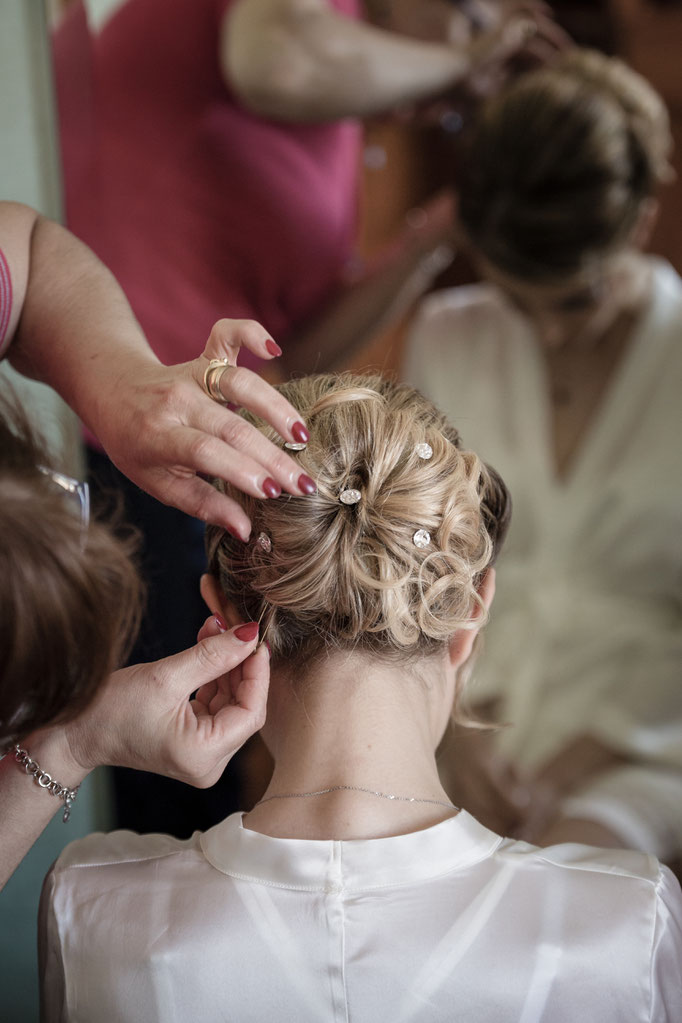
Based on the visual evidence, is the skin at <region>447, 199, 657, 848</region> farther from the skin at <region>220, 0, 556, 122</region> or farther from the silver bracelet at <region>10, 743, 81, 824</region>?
the silver bracelet at <region>10, 743, 81, 824</region>

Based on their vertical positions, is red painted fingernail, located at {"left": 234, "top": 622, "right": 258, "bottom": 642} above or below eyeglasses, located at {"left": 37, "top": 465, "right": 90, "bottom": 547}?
below

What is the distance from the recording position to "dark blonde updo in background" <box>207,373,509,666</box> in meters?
0.67

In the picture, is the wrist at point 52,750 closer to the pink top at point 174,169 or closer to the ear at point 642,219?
the pink top at point 174,169

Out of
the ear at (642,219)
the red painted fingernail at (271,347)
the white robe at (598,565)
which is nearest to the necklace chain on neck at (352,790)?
the red painted fingernail at (271,347)

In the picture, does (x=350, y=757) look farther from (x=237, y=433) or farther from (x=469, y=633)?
(x=237, y=433)

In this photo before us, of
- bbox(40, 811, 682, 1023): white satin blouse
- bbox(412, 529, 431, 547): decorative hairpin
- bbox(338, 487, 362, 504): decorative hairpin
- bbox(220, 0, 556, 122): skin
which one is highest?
bbox(220, 0, 556, 122): skin

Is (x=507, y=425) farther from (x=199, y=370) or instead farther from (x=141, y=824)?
(x=199, y=370)

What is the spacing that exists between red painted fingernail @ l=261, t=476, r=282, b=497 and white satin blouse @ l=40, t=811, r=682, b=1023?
27 centimetres

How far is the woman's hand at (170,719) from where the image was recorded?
66 cm

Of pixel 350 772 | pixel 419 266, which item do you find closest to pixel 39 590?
pixel 350 772

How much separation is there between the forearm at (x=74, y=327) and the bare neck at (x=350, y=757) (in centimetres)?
26

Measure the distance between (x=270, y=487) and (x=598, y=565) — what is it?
96cm

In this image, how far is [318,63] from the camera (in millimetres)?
1121

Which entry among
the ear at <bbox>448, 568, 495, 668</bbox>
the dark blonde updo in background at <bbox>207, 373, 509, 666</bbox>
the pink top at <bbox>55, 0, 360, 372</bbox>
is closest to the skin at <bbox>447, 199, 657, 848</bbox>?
the pink top at <bbox>55, 0, 360, 372</bbox>
